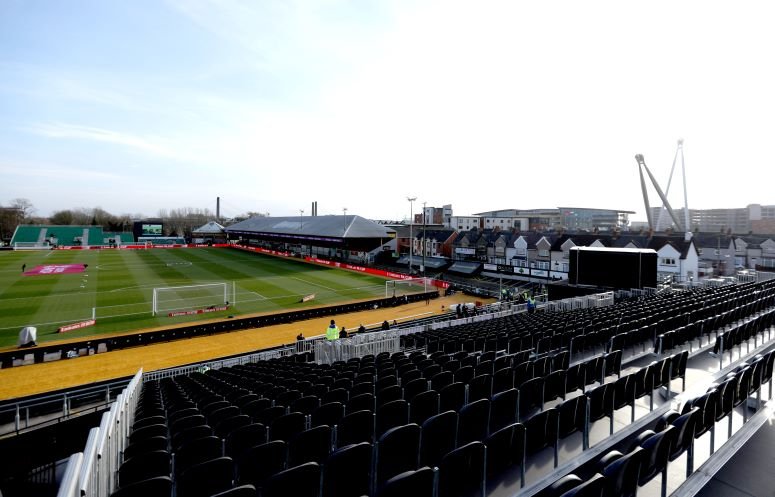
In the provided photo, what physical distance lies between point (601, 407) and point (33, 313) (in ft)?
127

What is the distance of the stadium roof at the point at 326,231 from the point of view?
67.5 meters

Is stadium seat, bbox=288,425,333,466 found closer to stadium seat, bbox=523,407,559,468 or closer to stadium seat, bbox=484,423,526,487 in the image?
stadium seat, bbox=484,423,526,487

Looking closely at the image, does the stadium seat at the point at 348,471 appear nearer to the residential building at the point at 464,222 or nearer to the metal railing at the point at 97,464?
the metal railing at the point at 97,464

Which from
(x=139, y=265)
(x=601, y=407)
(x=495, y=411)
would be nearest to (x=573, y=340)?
(x=601, y=407)

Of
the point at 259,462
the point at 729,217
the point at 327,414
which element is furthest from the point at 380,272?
the point at 729,217

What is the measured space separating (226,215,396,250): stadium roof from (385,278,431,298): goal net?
69.0ft

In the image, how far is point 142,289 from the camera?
40.3 meters

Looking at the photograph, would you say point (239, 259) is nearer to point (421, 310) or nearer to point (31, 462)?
point (421, 310)

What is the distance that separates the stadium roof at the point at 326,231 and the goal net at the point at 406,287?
69.0ft

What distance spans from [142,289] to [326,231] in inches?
1392

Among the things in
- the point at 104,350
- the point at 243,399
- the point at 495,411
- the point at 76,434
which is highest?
the point at 495,411

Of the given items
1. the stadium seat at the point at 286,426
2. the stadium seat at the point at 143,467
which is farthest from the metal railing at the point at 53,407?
the stadium seat at the point at 143,467

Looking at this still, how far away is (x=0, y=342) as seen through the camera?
24125 mm

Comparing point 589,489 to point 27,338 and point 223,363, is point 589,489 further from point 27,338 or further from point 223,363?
point 27,338
